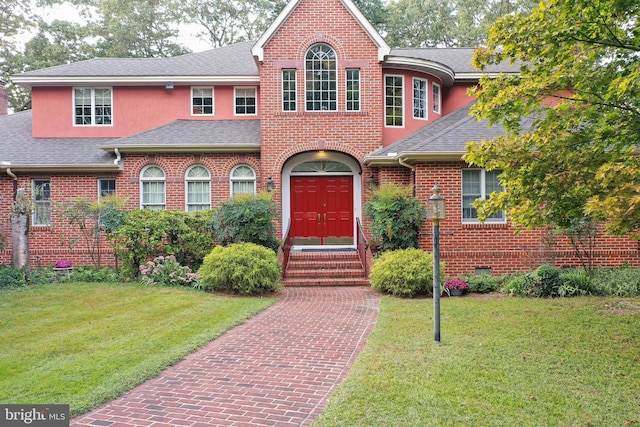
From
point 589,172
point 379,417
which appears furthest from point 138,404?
point 589,172

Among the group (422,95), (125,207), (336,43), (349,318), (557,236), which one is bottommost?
(349,318)

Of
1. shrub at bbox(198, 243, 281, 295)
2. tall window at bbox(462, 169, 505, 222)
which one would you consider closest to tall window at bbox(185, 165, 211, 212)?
shrub at bbox(198, 243, 281, 295)

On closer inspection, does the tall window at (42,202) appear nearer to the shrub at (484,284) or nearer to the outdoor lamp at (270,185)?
the outdoor lamp at (270,185)

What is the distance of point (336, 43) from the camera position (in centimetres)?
1456

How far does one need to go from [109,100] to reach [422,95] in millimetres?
A: 11035

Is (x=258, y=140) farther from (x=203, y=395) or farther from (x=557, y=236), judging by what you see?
(x=203, y=395)

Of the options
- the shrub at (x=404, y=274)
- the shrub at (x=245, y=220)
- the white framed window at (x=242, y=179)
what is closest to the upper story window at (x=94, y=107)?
the white framed window at (x=242, y=179)

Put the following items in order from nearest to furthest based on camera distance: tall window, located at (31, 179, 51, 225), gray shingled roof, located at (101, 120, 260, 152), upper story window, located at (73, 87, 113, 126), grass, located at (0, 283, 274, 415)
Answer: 1. grass, located at (0, 283, 274, 415)
2. gray shingled roof, located at (101, 120, 260, 152)
3. tall window, located at (31, 179, 51, 225)
4. upper story window, located at (73, 87, 113, 126)

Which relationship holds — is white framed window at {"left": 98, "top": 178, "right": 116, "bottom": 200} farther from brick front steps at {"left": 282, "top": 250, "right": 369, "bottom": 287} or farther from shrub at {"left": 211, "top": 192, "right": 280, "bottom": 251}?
brick front steps at {"left": 282, "top": 250, "right": 369, "bottom": 287}

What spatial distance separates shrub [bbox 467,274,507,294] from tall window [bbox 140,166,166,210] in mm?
9801

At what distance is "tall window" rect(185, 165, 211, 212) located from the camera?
15.1 meters

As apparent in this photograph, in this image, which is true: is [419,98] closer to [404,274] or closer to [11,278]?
[404,274]

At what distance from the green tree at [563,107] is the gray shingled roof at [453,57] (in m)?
11.0

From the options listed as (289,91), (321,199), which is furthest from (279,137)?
(321,199)
